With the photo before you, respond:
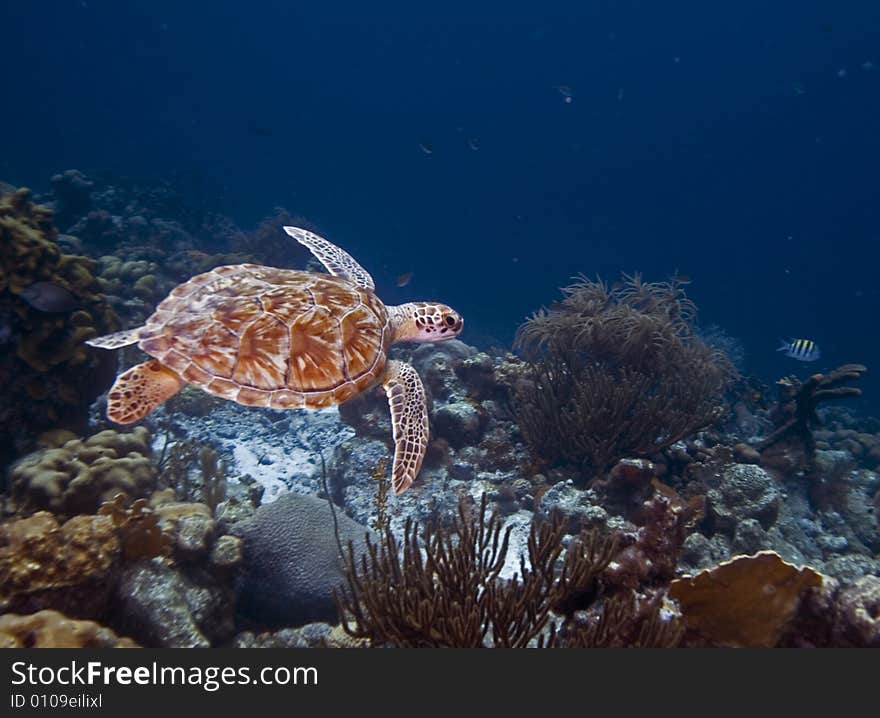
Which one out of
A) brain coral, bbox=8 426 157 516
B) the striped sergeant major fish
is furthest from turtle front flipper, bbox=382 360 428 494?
the striped sergeant major fish

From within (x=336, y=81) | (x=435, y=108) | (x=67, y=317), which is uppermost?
(x=336, y=81)

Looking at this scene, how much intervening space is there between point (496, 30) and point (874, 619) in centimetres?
10064

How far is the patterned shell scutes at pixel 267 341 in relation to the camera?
435 cm

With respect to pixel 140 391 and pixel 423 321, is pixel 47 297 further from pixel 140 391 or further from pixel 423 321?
pixel 423 321

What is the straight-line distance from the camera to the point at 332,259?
7.00 metres

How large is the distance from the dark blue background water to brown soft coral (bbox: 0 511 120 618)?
37.6 meters

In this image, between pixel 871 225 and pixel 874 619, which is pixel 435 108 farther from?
pixel 874 619

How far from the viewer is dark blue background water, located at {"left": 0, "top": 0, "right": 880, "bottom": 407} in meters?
57.1

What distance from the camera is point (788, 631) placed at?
9.63 feet

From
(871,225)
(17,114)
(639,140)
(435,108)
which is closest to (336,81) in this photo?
(435,108)

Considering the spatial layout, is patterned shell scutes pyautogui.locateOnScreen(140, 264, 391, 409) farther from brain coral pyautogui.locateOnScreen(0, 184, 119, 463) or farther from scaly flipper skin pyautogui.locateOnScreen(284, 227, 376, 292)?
scaly flipper skin pyautogui.locateOnScreen(284, 227, 376, 292)

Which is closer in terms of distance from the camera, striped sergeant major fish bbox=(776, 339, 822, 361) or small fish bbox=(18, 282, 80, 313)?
small fish bbox=(18, 282, 80, 313)

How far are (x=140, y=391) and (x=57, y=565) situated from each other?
61.4 inches

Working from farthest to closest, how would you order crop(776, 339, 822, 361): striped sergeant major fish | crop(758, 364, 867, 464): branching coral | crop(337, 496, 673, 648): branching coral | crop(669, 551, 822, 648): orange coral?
crop(776, 339, 822, 361): striped sergeant major fish → crop(758, 364, 867, 464): branching coral → crop(669, 551, 822, 648): orange coral → crop(337, 496, 673, 648): branching coral
